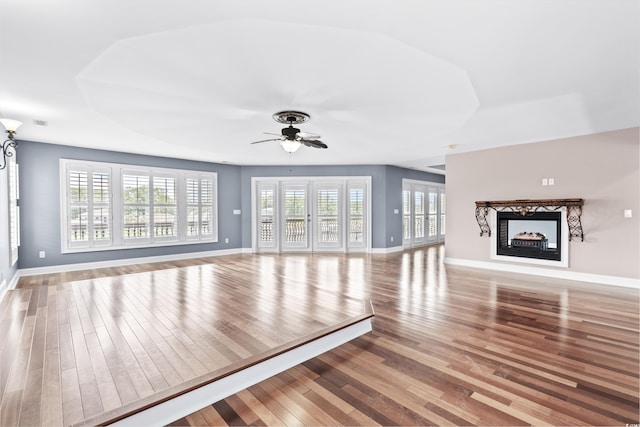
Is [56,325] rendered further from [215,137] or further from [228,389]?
[215,137]

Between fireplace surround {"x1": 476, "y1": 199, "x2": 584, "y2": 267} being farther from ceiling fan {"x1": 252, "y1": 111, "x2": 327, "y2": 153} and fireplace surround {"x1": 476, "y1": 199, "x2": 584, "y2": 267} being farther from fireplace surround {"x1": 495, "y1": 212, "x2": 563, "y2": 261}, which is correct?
ceiling fan {"x1": 252, "y1": 111, "x2": 327, "y2": 153}

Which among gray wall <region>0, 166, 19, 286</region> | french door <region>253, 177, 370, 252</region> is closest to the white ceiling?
gray wall <region>0, 166, 19, 286</region>

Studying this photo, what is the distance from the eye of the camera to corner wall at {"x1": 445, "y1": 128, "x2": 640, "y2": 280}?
4.71m

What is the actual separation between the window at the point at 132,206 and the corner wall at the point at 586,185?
6.48 metres

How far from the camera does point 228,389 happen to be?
2.10 m

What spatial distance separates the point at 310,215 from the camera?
339 inches

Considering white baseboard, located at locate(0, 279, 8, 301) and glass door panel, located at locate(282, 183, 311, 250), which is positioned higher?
glass door panel, located at locate(282, 183, 311, 250)

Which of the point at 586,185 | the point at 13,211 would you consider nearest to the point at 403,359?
the point at 586,185

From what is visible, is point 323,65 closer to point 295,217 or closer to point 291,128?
point 291,128

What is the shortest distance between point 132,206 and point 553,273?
8.49 m

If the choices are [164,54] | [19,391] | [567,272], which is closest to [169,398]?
[19,391]

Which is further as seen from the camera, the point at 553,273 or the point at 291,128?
the point at 553,273

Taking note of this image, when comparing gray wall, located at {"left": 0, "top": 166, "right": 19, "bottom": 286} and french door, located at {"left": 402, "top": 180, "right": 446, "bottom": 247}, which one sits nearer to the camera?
gray wall, located at {"left": 0, "top": 166, "right": 19, "bottom": 286}

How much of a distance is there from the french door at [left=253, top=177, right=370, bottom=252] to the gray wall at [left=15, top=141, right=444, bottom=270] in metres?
0.26
